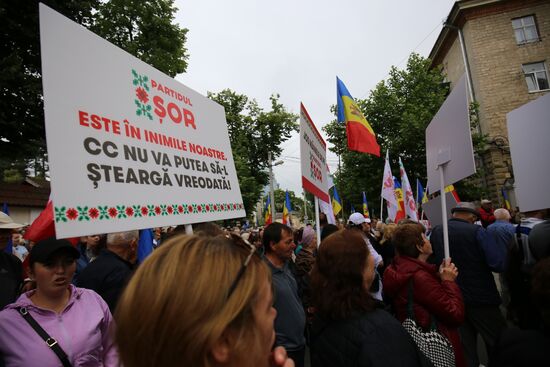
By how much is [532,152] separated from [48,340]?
3396 millimetres

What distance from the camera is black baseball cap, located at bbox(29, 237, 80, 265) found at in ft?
7.43

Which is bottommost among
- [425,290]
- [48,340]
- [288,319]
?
[288,319]

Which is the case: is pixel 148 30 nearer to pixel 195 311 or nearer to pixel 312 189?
pixel 312 189

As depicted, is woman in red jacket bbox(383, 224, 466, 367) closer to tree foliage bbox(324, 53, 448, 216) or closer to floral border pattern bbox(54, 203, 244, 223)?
floral border pattern bbox(54, 203, 244, 223)

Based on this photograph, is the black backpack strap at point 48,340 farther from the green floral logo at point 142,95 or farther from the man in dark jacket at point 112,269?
the green floral logo at point 142,95

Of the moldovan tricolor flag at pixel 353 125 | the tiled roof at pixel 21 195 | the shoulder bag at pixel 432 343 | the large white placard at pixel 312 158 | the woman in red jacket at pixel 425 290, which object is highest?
the tiled roof at pixel 21 195

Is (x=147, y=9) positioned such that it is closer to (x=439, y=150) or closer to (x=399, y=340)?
(x=439, y=150)

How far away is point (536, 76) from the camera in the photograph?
21188 millimetres

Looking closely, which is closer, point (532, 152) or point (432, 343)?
point (432, 343)

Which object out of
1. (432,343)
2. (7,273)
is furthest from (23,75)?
(432,343)

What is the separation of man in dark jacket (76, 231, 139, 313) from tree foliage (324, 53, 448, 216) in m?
19.2

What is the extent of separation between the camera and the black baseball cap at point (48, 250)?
2266 mm

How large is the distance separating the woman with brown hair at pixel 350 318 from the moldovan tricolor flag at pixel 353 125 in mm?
3516

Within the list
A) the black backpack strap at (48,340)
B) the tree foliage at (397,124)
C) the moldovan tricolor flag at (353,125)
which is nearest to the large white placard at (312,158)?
the moldovan tricolor flag at (353,125)
